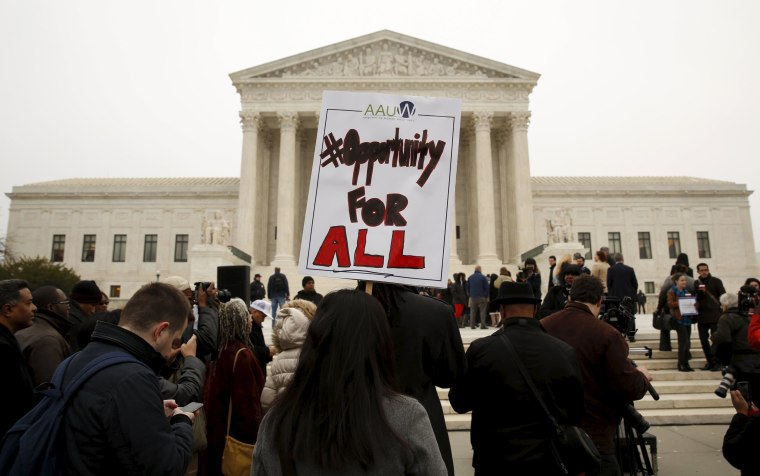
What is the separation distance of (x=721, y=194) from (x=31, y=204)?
203 ft

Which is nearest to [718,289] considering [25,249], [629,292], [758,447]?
[629,292]

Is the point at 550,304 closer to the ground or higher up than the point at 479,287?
closer to the ground

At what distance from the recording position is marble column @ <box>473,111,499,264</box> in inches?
1373

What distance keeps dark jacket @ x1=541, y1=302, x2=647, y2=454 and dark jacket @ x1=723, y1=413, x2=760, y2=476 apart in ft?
2.52

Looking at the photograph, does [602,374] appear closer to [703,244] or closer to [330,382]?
[330,382]

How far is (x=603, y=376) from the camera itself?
13.4ft

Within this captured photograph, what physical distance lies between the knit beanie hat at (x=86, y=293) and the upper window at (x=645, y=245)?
155 ft

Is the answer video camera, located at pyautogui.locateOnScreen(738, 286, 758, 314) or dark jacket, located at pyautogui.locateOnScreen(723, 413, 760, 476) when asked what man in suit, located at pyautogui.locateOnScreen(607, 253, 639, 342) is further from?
dark jacket, located at pyautogui.locateOnScreen(723, 413, 760, 476)

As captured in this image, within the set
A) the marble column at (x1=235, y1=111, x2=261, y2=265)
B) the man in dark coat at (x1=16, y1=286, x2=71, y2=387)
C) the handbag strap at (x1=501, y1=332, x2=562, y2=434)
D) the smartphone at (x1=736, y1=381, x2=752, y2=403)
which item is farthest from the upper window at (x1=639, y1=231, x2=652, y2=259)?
the man in dark coat at (x1=16, y1=286, x2=71, y2=387)

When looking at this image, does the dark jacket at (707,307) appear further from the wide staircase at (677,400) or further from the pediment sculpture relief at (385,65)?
the pediment sculpture relief at (385,65)

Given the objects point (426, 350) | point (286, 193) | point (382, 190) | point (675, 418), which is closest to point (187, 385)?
point (426, 350)

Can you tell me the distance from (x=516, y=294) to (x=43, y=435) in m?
2.90

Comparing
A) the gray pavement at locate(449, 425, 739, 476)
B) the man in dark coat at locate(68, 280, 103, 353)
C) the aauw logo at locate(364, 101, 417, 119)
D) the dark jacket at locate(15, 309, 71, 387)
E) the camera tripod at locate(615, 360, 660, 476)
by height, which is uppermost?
the aauw logo at locate(364, 101, 417, 119)

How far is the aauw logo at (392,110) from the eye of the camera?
3643 mm
